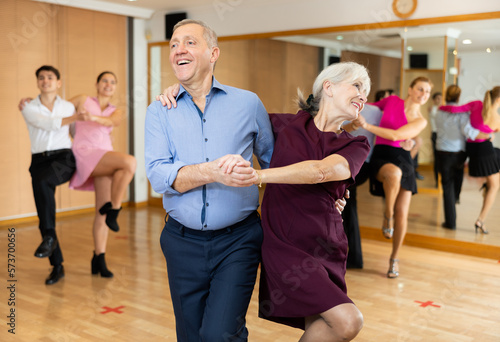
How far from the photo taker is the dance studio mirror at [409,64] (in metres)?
5.50

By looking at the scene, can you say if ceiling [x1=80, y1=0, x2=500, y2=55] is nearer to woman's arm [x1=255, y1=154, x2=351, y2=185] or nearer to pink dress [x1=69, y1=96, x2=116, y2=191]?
pink dress [x1=69, y1=96, x2=116, y2=191]

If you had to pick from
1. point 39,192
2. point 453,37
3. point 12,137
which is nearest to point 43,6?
point 12,137

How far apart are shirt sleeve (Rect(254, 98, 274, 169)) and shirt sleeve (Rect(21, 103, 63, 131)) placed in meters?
2.67

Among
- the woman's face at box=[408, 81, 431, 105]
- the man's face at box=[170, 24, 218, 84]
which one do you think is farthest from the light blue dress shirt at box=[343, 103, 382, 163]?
the man's face at box=[170, 24, 218, 84]

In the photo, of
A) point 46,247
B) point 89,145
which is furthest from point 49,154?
point 46,247

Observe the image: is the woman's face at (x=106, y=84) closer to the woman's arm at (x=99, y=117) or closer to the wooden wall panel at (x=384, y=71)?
the woman's arm at (x=99, y=117)

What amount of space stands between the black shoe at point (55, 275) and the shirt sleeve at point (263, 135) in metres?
2.80

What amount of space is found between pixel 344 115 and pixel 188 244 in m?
0.83

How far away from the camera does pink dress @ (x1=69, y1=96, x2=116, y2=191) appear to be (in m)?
4.71

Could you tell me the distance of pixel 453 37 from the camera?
560 centimetres

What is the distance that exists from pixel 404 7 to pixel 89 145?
3440mm

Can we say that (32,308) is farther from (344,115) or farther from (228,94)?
(344,115)

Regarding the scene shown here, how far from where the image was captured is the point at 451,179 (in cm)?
582

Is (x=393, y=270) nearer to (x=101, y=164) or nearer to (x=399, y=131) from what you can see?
(x=399, y=131)
